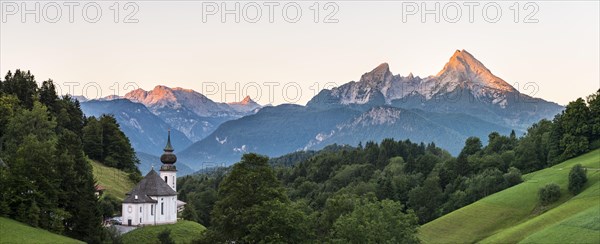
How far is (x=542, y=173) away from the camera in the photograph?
116m

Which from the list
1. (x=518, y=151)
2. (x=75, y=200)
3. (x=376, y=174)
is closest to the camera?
(x=75, y=200)

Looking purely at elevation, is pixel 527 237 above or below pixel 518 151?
below

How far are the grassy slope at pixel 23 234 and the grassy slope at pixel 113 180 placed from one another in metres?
40.9

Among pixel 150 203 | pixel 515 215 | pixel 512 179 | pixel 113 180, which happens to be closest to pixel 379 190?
pixel 512 179

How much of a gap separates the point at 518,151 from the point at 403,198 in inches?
921

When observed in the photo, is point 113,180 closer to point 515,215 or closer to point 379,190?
point 379,190

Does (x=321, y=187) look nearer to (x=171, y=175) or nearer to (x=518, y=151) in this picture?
(x=518, y=151)

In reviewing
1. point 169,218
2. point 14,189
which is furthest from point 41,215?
point 169,218

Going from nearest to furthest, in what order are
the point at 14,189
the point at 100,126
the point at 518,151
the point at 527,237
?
the point at 14,189 < the point at 527,237 < the point at 100,126 < the point at 518,151

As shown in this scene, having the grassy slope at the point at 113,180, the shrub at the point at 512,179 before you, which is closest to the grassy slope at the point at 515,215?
the shrub at the point at 512,179

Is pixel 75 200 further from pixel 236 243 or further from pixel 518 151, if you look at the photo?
pixel 518 151

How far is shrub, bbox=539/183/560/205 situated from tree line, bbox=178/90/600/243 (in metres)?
16.9

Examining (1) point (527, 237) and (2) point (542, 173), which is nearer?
(1) point (527, 237)

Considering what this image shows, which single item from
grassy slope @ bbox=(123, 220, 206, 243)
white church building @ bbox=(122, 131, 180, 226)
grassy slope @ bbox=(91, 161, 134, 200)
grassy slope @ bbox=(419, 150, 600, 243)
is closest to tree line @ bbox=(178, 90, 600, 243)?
grassy slope @ bbox=(419, 150, 600, 243)
